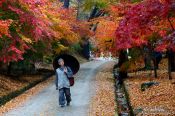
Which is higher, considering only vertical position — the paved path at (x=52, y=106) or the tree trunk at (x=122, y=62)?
the tree trunk at (x=122, y=62)

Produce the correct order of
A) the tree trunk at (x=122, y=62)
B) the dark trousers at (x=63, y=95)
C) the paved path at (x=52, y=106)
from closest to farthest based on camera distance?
the paved path at (x=52, y=106)
the dark trousers at (x=63, y=95)
the tree trunk at (x=122, y=62)

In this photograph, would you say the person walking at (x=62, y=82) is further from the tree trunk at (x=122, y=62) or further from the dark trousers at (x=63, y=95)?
the tree trunk at (x=122, y=62)

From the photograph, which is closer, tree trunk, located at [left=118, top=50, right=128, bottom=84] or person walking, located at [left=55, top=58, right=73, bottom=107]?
person walking, located at [left=55, top=58, right=73, bottom=107]

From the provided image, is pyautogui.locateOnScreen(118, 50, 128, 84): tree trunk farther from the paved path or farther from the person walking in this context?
the person walking

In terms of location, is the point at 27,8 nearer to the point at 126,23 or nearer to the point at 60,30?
the point at 126,23

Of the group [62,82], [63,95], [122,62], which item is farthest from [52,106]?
[122,62]

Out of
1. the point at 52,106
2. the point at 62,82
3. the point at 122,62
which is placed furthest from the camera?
the point at 122,62

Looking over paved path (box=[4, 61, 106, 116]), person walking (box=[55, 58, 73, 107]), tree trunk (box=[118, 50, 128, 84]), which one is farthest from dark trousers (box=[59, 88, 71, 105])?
tree trunk (box=[118, 50, 128, 84])

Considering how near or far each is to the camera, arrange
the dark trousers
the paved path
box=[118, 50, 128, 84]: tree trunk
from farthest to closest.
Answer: box=[118, 50, 128, 84]: tree trunk < the dark trousers < the paved path

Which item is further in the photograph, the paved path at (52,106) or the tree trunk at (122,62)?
the tree trunk at (122,62)

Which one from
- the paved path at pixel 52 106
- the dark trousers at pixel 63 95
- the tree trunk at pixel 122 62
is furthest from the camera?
the tree trunk at pixel 122 62

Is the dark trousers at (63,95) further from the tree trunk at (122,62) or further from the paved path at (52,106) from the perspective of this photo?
the tree trunk at (122,62)

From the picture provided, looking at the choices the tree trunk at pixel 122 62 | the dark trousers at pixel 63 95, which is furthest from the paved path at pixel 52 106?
the tree trunk at pixel 122 62

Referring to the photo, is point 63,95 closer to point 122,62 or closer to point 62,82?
point 62,82
